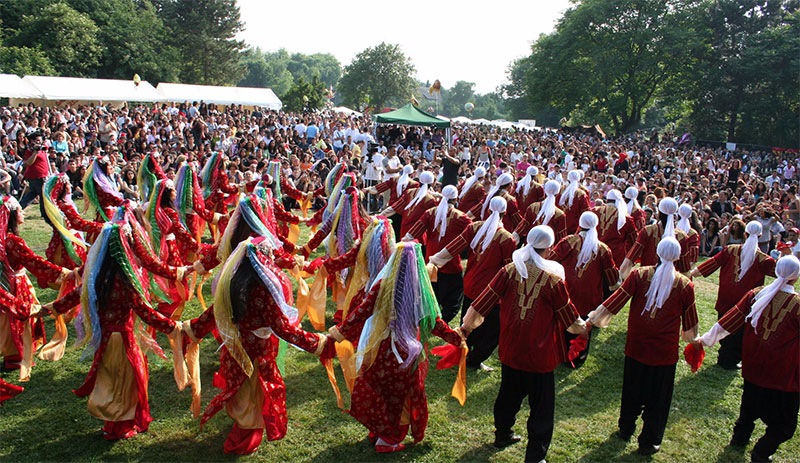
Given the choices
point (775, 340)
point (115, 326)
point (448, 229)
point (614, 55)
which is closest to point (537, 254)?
point (775, 340)

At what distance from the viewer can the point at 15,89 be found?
83.0ft

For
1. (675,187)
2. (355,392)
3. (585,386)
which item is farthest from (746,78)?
(355,392)

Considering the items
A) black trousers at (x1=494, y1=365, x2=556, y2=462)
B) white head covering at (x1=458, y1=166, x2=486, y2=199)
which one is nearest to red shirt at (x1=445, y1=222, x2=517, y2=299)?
black trousers at (x1=494, y1=365, x2=556, y2=462)

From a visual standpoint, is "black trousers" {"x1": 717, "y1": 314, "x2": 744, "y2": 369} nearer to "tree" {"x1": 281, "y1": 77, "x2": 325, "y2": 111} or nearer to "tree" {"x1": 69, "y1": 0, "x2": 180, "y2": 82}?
"tree" {"x1": 281, "y1": 77, "x2": 325, "y2": 111}

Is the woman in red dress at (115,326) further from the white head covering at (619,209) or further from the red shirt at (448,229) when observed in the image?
the white head covering at (619,209)

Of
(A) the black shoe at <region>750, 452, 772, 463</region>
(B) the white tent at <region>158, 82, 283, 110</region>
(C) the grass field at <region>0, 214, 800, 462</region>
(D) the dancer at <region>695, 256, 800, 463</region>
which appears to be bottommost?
(C) the grass field at <region>0, 214, 800, 462</region>

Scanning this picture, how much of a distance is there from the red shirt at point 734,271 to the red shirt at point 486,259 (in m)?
2.17

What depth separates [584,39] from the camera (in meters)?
46.1

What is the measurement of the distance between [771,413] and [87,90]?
1233 inches

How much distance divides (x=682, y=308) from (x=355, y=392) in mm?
2787

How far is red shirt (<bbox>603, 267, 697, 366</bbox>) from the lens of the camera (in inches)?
204

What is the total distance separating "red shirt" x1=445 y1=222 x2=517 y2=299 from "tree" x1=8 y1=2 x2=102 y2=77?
135ft

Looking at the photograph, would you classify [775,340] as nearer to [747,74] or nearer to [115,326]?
[115,326]

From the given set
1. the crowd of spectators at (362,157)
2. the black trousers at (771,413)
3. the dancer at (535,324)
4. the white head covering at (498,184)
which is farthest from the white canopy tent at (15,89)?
the black trousers at (771,413)
